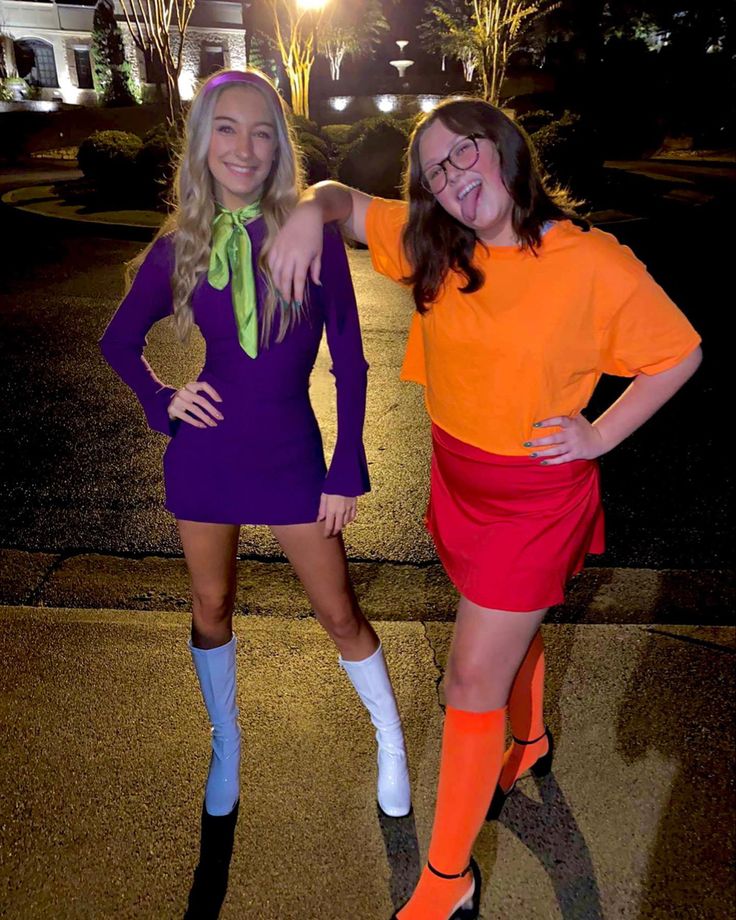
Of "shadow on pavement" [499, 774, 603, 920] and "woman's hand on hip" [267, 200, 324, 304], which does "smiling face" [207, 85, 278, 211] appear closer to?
"woman's hand on hip" [267, 200, 324, 304]

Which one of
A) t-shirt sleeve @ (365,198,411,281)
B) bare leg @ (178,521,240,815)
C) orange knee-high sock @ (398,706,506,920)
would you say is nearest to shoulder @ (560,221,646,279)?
t-shirt sleeve @ (365,198,411,281)

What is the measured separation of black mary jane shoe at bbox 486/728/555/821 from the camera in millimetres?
2295

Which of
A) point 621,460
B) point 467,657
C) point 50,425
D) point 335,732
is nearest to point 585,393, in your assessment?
point 467,657

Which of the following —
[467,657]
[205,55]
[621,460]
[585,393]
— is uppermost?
[205,55]

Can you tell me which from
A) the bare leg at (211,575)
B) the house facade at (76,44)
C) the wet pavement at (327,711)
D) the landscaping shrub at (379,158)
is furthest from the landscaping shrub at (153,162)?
the house facade at (76,44)

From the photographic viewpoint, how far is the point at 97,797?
7.66 feet

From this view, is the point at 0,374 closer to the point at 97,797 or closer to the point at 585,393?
the point at 97,797

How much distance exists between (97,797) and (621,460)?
357cm

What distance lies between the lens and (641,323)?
65.4 inches

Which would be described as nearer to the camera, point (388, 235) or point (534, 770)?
point (388, 235)

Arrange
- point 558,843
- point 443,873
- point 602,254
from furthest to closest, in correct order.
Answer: point 558,843 → point 443,873 → point 602,254

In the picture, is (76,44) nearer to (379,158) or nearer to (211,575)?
(379,158)

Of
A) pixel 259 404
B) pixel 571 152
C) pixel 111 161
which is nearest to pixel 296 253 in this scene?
pixel 259 404

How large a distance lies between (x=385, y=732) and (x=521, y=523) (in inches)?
36.9
